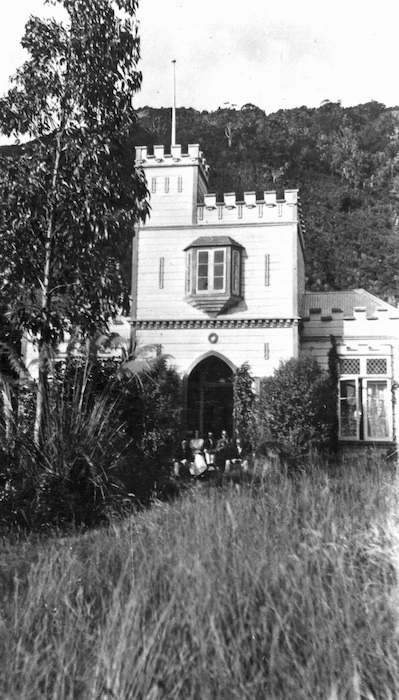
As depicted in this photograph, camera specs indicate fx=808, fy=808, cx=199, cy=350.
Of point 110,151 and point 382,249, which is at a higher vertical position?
point 382,249

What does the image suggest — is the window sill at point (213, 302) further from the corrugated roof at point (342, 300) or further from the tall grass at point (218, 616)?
the tall grass at point (218, 616)

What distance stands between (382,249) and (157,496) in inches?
1750

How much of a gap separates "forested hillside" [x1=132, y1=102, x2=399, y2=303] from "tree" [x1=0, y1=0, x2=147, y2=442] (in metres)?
35.6

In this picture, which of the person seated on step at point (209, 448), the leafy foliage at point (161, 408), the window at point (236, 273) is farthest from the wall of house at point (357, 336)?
the leafy foliage at point (161, 408)

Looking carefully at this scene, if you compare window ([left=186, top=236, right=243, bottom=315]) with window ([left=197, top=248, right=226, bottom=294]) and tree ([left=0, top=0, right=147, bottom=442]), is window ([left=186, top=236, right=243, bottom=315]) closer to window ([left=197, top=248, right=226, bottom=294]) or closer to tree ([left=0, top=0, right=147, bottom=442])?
window ([left=197, top=248, right=226, bottom=294])

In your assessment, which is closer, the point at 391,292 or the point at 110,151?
the point at 110,151

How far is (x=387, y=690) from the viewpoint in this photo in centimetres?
377

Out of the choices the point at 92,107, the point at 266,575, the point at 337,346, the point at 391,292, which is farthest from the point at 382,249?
the point at 266,575

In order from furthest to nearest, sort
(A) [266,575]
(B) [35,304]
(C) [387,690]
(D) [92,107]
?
(D) [92,107], (B) [35,304], (A) [266,575], (C) [387,690]

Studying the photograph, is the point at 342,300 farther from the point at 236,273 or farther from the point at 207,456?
the point at 207,456

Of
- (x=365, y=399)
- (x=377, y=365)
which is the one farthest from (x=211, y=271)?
(x=365, y=399)

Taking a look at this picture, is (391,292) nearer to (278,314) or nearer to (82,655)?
(278,314)

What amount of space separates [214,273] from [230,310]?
1107mm

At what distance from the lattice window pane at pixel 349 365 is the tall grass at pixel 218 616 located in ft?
52.4
